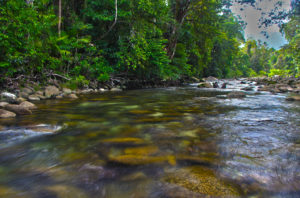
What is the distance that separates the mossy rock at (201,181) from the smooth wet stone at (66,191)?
53cm

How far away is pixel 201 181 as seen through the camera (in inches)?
48.1

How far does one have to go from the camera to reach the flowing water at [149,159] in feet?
3.79

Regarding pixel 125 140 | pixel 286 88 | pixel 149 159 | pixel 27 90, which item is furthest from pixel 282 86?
pixel 27 90

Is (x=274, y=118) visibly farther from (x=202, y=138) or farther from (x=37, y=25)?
(x=37, y=25)

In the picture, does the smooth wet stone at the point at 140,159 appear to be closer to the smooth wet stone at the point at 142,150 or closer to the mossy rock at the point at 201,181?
the smooth wet stone at the point at 142,150

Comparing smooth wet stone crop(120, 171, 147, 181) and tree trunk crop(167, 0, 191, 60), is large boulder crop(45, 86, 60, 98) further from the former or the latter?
tree trunk crop(167, 0, 191, 60)

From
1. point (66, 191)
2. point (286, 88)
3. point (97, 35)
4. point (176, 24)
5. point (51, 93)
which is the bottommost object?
point (66, 191)

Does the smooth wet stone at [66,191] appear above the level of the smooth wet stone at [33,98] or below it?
below

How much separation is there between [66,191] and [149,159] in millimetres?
636

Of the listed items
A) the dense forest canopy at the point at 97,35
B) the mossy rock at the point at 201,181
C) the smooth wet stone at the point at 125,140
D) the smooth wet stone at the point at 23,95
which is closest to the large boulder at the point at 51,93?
the smooth wet stone at the point at 23,95

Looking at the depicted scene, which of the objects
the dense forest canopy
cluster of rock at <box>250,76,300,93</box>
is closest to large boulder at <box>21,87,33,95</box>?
the dense forest canopy

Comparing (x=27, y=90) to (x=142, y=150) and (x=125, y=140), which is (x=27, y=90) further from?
(x=142, y=150)

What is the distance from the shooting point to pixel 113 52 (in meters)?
8.65

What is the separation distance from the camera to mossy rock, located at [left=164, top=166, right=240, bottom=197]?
1.11m
